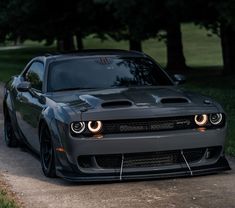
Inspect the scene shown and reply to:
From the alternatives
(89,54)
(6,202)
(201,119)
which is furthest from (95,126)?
(89,54)

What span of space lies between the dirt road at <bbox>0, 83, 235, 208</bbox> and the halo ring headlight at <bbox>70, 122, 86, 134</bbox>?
0.62 m

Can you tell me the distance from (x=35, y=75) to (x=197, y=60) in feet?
133

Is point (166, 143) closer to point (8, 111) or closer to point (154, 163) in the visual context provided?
point (154, 163)

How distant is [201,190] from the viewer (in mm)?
7238

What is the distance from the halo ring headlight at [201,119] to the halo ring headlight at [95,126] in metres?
1.05

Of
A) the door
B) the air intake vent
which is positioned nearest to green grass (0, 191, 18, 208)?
the door

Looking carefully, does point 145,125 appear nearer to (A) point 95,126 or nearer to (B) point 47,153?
(A) point 95,126

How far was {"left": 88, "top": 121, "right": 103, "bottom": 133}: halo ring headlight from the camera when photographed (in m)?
7.45

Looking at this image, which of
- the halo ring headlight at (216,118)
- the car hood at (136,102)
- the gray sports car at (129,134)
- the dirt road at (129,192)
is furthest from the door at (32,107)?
the halo ring headlight at (216,118)

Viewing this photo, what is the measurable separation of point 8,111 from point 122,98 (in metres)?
3.42

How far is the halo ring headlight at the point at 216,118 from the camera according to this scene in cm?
779

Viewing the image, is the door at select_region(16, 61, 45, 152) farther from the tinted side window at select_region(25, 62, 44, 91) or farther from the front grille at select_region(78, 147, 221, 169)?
the front grille at select_region(78, 147, 221, 169)

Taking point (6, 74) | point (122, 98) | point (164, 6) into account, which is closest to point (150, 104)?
point (122, 98)

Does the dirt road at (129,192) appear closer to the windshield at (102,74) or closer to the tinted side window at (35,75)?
the windshield at (102,74)
